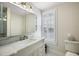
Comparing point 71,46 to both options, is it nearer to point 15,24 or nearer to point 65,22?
point 65,22

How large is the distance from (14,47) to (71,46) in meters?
0.96

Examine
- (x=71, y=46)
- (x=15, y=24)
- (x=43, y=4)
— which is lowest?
(x=71, y=46)

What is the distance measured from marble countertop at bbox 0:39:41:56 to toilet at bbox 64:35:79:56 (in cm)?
55

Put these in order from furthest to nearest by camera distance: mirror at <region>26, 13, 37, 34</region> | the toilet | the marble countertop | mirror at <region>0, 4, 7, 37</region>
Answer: mirror at <region>26, 13, 37, 34</region>
the toilet
mirror at <region>0, 4, 7, 37</region>
the marble countertop

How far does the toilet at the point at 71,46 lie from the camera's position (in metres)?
1.41

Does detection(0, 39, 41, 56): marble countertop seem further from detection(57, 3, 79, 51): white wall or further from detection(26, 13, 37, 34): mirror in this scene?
detection(57, 3, 79, 51): white wall

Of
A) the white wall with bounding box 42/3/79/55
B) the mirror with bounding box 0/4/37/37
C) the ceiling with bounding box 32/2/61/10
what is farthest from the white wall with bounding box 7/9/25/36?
the white wall with bounding box 42/3/79/55

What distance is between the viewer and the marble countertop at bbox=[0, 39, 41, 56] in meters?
1.14

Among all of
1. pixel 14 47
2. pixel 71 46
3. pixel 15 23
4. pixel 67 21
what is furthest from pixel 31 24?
pixel 71 46

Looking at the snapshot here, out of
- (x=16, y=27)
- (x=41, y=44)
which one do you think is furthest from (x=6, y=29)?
(x=41, y=44)

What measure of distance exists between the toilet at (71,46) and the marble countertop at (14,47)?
1.81 ft

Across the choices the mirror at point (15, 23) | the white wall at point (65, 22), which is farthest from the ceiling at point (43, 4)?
the mirror at point (15, 23)

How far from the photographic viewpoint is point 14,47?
1.26 meters

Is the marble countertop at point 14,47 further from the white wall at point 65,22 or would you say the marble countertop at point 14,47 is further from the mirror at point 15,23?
the white wall at point 65,22
